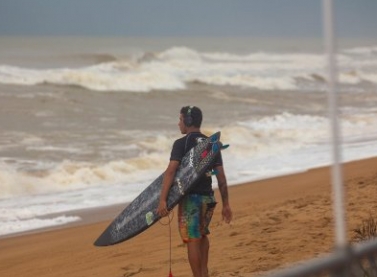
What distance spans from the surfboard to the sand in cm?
41

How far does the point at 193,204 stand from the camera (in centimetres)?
623

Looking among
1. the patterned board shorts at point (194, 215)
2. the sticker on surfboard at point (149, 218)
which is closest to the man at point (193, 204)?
the patterned board shorts at point (194, 215)

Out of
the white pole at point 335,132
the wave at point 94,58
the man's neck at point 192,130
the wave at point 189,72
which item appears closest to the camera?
the white pole at point 335,132

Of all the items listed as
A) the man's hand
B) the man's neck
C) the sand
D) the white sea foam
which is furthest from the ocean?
the man's neck

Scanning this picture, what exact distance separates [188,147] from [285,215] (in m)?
3.64

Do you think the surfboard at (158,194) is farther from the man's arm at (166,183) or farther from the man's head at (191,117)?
the man's head at (191,117)

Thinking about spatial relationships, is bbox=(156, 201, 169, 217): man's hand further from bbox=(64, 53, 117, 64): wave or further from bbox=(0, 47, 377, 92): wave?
bbox=(64, 53, 117, 64): wave

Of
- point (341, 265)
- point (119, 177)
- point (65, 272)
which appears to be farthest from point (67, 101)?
point (341, 265)

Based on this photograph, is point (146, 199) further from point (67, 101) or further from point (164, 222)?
point (67, 101)

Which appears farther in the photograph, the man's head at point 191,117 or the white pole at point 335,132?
the man's head at point 191,117

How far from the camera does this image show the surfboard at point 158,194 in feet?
20.5

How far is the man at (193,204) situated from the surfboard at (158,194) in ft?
0.14

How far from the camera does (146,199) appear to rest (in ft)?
23.4

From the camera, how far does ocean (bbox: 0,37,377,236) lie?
48.2 ft
